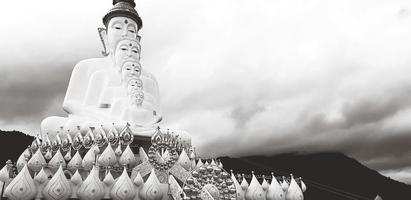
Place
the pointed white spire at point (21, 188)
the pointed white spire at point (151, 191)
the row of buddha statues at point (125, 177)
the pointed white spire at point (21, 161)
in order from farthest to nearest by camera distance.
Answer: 1. the pointed white spire at point (21, 161)
2. the pointed white spire at point (151, 191)
3. the pointed white spire at point (21, 188)
4. the row of buddha statues at point (125, 177)

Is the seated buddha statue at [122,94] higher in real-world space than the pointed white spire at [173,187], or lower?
higher

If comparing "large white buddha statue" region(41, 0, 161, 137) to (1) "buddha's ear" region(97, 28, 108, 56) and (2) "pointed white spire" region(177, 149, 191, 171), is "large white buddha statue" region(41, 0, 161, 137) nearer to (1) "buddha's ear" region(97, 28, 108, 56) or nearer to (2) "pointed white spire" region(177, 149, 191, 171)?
(1) "buddha's ear" region(97, 28, 108, 56)

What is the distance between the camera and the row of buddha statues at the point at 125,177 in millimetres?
3881

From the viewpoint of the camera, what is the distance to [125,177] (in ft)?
17.1

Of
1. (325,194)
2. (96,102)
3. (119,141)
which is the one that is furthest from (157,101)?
(325,194)

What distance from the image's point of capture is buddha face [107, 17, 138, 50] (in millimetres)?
9438

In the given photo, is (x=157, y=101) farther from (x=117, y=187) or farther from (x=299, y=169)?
(x=299, y=169)

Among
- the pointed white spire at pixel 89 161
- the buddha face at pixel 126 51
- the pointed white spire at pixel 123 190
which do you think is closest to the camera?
the pointed white spire at pixel 123 190

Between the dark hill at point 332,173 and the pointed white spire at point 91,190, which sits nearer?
the pointed white spire at point 91,190

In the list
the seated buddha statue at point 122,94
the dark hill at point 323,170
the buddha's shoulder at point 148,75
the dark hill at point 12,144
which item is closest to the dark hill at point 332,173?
the dark hill at point 323,170

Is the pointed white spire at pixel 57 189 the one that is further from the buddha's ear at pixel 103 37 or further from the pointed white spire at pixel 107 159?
the buddha's ear at pixel 103 37

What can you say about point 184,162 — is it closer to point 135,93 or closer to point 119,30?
point 135,93

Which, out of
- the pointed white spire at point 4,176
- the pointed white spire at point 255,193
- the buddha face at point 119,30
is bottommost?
the pointed white spire at point 255,193

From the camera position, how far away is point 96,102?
29.0ft
